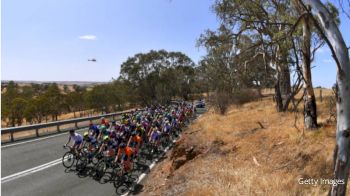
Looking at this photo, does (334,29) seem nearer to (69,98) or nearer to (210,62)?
(210,62)

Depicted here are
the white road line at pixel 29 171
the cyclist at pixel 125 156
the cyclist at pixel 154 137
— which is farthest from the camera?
the cyclist at pixel 154 137

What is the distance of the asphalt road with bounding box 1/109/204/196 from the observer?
10336 millimetres

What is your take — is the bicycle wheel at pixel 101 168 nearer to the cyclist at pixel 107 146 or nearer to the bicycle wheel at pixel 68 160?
the cyclist at pixel 107 146

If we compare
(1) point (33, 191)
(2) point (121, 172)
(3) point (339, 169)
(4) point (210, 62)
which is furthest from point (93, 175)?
(4) point (210, 62)

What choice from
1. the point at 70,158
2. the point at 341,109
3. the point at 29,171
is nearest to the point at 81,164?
the point at 70,158

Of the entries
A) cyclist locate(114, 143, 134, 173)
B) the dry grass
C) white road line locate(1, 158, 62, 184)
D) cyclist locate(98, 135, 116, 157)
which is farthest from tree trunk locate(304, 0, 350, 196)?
white road line locate(1, 158, 62, 184)

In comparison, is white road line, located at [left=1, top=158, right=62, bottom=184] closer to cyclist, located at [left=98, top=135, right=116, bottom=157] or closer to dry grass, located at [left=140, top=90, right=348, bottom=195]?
cyclist, located at [left=98, top=135, right=116, bottom=157]

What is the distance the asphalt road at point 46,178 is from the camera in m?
10.3

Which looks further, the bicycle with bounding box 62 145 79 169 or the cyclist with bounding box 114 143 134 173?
the bicycle with bounding box 62 145 79 169

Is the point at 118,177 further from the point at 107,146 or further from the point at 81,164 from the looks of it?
the point at 81,164

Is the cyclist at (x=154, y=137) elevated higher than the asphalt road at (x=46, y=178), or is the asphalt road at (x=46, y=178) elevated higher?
the cyclist at (x=154, y=137)

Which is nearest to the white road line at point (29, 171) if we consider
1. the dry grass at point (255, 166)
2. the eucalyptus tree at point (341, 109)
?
the dry grass at point (255, 166)

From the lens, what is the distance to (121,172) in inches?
453

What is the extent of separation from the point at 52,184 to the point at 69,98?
2508 inches
